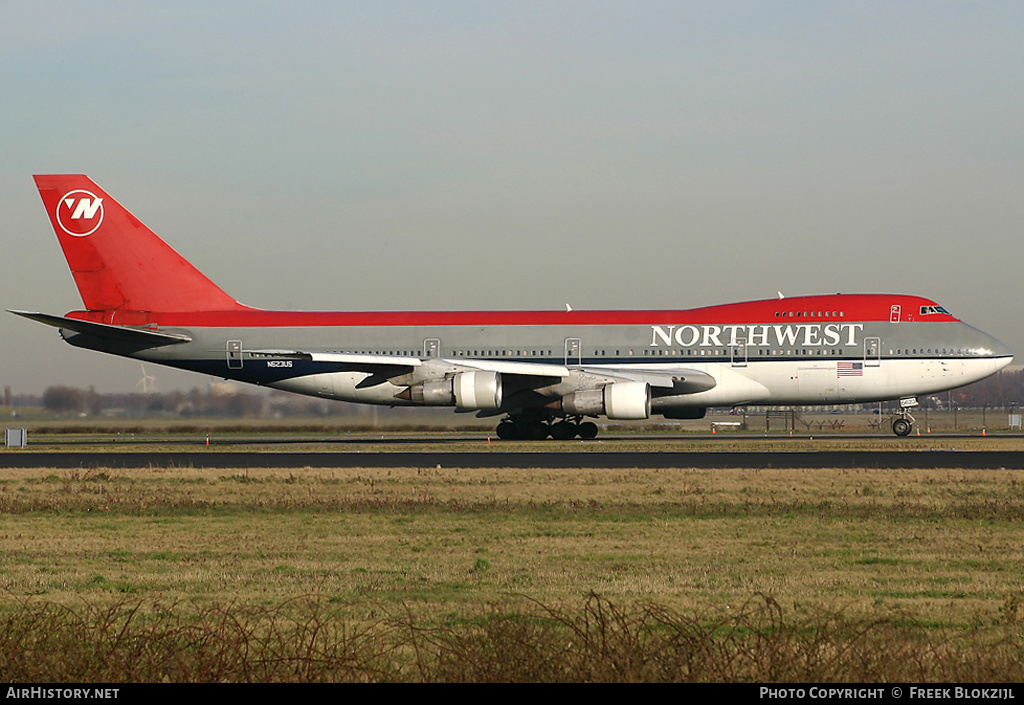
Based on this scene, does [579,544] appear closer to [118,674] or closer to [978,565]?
[978,565]

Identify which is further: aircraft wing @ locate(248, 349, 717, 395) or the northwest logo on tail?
the northwest logo on tail

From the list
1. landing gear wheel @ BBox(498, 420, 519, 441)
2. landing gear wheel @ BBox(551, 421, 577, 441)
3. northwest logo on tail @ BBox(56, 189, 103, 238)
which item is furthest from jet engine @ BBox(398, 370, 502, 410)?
northwest logo on tail @ BBox(56, 189, 103, 238)

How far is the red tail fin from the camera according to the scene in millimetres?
45188

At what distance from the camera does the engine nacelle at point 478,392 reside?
39.5 meters

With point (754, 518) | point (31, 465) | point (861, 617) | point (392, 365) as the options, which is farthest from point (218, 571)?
point (392, 365)

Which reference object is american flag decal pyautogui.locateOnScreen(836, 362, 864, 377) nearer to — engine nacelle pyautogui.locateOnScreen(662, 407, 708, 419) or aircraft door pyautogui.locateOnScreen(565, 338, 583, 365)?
engine nacelle pyautogui.locateOnScreen(662, 407, 708, 419)

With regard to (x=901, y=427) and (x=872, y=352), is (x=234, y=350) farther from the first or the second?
(x=901, y=427)

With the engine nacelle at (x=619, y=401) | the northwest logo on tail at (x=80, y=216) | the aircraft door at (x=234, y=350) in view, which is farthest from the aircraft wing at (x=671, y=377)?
the northwest logo on tail at (x=80, y=216)

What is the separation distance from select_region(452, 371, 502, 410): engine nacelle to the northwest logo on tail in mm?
17679

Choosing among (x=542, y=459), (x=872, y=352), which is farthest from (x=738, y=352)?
(x=542, y=459)

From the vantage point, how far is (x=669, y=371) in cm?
4103

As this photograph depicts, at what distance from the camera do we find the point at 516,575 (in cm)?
1298

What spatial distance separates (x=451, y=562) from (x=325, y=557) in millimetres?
1790

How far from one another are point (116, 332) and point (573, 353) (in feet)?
57.5
